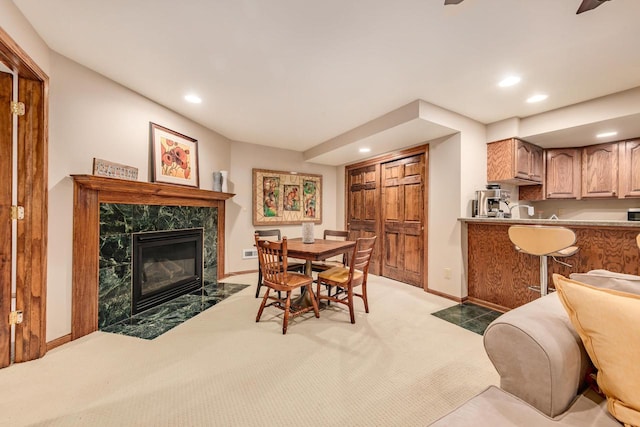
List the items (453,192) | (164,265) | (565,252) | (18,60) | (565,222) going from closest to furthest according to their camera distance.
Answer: (18,60)
(565,252)
(565,222)
(164,265)
(453,192)

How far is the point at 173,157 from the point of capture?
3.19m

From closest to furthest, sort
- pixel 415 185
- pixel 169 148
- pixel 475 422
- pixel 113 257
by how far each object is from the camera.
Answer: pixel 475 422 → pixel 113 257 → pixel 169 148 → pixel 415 185

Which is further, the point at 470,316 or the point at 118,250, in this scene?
the point at 470,316

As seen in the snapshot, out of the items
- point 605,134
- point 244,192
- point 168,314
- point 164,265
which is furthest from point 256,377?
point 605,134

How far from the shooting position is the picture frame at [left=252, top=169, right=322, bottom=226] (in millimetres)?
4531

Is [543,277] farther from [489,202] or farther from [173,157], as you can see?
[173,157]

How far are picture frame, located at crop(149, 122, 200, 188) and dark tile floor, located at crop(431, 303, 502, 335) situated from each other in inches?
138

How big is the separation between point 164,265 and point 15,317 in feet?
4.54

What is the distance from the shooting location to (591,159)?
354 cm

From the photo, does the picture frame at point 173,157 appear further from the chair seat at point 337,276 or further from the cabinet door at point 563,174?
the cabinet door at point 563,174

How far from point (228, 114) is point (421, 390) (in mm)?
3462

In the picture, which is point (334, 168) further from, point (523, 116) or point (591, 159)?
point (591, 159)

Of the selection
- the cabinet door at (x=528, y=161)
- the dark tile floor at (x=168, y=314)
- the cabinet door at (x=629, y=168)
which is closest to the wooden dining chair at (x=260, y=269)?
the dark tile floor at (x=168, y=314)

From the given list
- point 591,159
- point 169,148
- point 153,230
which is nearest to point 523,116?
point 591,159
